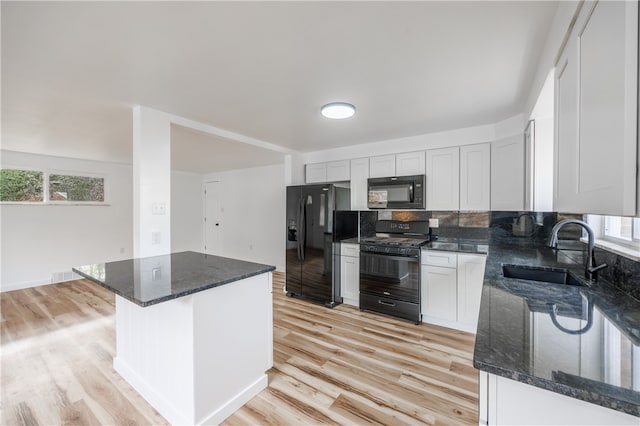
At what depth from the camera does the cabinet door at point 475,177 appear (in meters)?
2.99

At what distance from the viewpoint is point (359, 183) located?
3.79 meters

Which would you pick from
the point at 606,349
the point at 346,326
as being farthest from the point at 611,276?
the point at 346,326

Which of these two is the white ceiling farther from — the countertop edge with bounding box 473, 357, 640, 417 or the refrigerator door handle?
the countertop edge with bounding box 473, 357, 640, 417

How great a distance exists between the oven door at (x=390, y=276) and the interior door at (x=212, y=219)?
15.2ft

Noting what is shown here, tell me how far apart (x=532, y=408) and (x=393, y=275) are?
2.55 m

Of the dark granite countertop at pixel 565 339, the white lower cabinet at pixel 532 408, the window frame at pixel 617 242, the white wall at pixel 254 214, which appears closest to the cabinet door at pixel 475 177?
the window frame at pixel 617 242

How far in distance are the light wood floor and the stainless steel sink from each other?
0.90m

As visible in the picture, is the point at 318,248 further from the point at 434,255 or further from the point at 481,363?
the point at 481,363

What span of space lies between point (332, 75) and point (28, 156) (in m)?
5.56

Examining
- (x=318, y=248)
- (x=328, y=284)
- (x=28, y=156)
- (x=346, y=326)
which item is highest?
(x=28, y=156)

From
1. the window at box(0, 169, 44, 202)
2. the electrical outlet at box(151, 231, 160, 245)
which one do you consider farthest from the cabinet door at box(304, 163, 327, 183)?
the window at box(0, 169, 44, 202)

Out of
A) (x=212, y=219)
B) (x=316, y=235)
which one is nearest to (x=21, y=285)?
(x=212, y=219)

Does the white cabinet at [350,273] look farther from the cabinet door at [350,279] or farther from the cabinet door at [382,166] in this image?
the cabinet door at [382,166]

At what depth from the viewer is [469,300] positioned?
284 centimetres
